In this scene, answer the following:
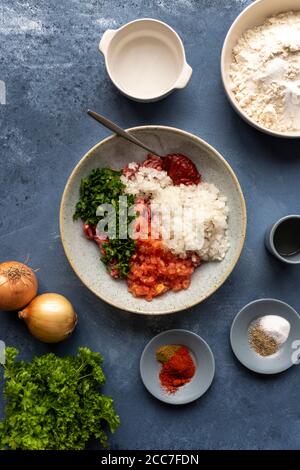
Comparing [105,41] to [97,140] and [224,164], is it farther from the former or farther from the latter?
[224,164]

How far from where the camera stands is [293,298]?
3.16 meters

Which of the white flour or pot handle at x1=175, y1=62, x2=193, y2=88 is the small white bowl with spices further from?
pot handle at x1=175, y1=62, x2=193, y2=88

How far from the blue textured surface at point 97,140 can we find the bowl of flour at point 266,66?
0.45 ft

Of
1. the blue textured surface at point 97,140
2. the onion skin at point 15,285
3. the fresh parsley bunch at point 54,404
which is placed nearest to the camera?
the fresh parsley bunch at point 54,404

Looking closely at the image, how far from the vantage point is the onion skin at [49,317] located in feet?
9.56

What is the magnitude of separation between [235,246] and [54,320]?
3.01 ft

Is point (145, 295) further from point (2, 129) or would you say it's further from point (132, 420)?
point (2, 129)

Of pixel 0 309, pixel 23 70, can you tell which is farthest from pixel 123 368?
pixel 23 70

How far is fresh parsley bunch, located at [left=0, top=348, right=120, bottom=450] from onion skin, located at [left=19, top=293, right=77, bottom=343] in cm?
11

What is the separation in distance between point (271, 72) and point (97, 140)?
891mm

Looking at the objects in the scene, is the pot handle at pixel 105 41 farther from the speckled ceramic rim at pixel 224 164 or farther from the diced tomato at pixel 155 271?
the diced tomato at pixel 155 271

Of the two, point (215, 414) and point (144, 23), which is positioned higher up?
point (144, 23)

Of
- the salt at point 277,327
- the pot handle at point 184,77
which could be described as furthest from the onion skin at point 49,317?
the pot handle at point 184,77

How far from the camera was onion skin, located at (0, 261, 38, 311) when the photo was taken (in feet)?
9.49
